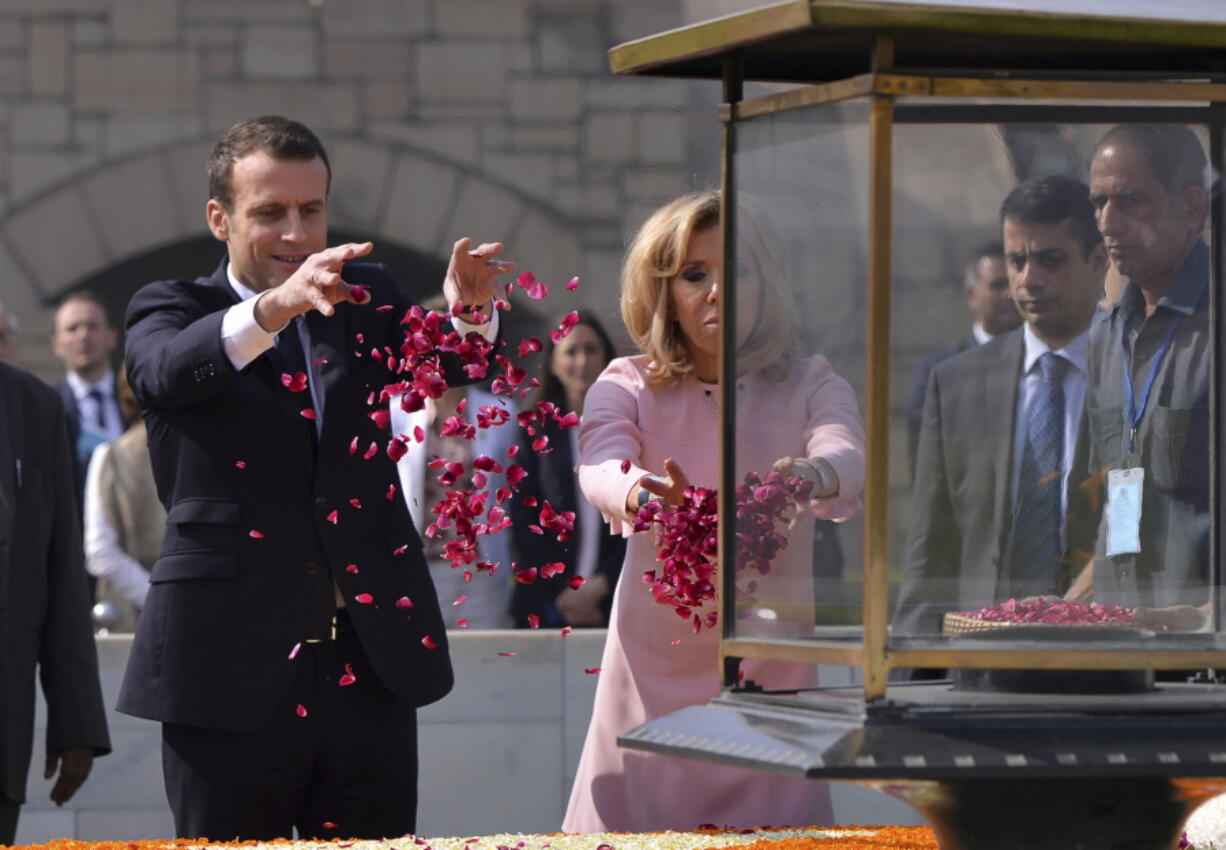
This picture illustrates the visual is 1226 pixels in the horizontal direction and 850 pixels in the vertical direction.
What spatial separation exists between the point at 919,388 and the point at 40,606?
97.0 inches

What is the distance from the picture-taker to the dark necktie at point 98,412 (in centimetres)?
779

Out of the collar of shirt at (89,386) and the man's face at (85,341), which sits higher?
the man's face at (85,341)

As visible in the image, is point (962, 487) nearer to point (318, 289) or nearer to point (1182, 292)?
point (1182, 292)

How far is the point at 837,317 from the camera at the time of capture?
279 cm

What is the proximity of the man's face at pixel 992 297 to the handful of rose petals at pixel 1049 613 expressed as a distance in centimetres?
36

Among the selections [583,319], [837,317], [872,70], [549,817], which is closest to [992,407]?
[837,317]

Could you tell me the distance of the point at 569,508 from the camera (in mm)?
6184

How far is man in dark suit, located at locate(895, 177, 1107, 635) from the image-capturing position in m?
2.78

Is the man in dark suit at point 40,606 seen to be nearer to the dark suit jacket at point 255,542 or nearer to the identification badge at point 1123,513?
the dark suit jacket at point 255,542

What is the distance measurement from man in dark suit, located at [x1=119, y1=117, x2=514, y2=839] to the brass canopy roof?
0.77 m

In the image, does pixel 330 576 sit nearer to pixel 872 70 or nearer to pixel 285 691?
pixel 285 691

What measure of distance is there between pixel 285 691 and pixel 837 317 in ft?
4.60

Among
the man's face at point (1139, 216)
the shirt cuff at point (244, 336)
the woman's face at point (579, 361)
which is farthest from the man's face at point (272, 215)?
the woman's face at point (579, 361)

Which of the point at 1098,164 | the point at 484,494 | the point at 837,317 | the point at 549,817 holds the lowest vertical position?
the point at 549,817
